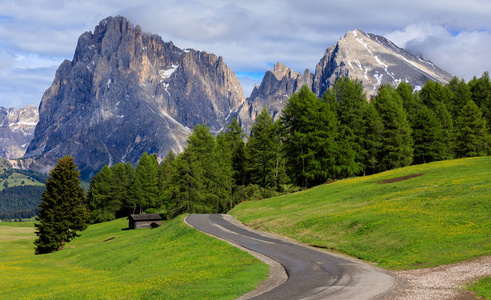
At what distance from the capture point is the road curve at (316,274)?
17234 millimetres

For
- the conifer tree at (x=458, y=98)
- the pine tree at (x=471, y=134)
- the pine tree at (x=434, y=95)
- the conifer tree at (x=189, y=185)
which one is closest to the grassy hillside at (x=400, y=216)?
the conifer tree at (x=189, y=185)

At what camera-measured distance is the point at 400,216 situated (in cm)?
3200

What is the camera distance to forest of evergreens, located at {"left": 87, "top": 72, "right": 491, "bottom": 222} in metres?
66.2

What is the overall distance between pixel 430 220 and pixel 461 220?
7.04 ft

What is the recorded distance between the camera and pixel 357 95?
71562mm

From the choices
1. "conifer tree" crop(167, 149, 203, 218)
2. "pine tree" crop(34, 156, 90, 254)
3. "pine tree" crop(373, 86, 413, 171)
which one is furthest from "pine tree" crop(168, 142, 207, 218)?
"pine tree" crop(373, 86, 413, 171)

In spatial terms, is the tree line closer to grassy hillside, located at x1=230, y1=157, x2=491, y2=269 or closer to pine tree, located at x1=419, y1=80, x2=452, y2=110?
pine tree, located at x1=419, y1=80, x2=452, y2=110

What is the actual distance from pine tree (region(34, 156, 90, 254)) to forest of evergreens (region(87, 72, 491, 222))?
17088 mm

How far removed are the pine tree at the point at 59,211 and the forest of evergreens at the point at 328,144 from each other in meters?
17.1

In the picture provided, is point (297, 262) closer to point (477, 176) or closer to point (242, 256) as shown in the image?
point (242, 256)

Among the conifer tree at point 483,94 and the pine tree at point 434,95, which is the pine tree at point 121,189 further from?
the conifer tree at point 483,94

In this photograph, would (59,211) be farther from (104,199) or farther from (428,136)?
(428,136)

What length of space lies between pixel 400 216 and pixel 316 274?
14.1 m

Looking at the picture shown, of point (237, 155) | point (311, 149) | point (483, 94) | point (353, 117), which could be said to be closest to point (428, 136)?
point (353, 117)
